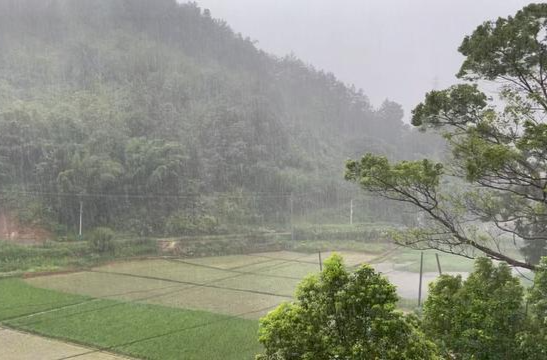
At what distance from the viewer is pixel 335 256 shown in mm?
3932

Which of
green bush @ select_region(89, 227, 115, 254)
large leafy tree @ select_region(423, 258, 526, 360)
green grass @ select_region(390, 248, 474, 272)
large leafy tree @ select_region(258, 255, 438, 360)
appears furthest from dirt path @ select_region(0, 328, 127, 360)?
green grass @ select_region(390, 248, 474, 272)

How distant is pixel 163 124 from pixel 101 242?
14.8 meters

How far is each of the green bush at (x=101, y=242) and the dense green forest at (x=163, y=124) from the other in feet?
11.8

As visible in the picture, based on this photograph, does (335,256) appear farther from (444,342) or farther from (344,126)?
(344,126)

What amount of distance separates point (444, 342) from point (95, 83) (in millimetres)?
33317

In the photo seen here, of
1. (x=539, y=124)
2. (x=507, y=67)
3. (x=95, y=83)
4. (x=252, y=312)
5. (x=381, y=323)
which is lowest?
(x=252, y=312)

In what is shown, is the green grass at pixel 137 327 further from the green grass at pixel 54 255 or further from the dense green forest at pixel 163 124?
the dense green forest at pixel 163 124

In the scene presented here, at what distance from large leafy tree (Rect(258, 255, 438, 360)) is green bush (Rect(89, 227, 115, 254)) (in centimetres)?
1453

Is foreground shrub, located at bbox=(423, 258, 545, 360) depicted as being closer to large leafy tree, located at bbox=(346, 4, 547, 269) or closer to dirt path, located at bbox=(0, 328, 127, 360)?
large leafy tree, located at bbox=(346, 4, 547, 269)

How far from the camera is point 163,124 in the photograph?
101 ft

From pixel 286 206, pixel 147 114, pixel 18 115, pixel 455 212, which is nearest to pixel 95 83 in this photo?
pixel 147 114

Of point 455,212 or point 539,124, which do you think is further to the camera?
point 455,212

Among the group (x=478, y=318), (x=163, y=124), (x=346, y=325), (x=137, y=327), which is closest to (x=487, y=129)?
(x=478, y=318)

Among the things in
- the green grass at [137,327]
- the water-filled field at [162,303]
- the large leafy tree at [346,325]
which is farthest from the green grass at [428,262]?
the large leafy tree at [346,325]
